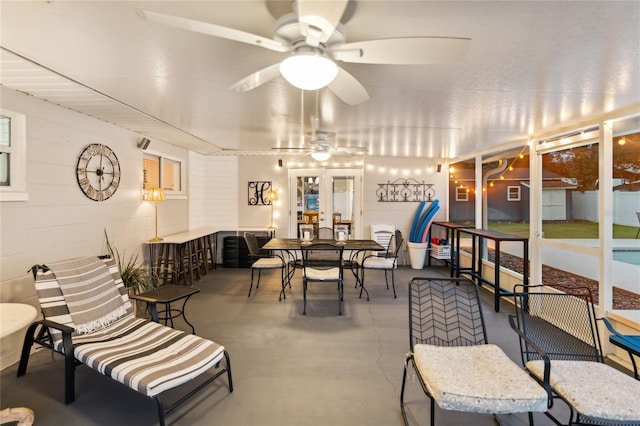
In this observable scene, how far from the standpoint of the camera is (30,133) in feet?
8.97

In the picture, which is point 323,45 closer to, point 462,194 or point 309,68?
point 309,68

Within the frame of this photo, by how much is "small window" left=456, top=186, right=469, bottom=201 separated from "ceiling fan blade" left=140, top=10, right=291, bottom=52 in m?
5.64

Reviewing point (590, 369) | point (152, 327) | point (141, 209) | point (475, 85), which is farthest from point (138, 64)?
point (590, 369)

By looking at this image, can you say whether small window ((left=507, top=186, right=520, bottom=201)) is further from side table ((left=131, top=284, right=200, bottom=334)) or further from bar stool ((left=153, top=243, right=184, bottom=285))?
bar stool ((left=153, top=243, right=184, bottom=285))

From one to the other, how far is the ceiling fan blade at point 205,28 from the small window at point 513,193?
4444mm

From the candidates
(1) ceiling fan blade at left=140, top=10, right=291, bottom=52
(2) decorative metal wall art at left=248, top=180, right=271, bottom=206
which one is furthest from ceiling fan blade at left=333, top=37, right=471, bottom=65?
(2) decorative metal wall art at left=248, top=180, right=271, bottom=206

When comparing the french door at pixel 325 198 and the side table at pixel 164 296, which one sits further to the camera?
the french door at pixel 325 198

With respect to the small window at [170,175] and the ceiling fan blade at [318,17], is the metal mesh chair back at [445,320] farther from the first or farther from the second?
the small window at [170,175]

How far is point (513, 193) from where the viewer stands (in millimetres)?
4730

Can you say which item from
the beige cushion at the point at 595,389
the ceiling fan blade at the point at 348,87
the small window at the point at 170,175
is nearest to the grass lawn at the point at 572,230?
the beige cushion at the point at 595,389

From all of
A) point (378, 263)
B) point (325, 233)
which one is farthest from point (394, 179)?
point (378, 263)

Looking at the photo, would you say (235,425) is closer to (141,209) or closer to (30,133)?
(30,133)

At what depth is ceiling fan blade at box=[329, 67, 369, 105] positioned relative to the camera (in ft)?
5.42

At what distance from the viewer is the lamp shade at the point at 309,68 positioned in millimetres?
1345
